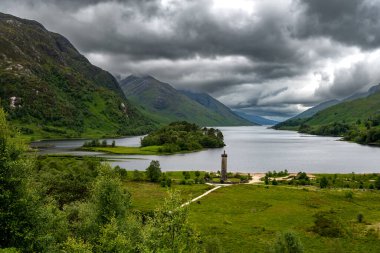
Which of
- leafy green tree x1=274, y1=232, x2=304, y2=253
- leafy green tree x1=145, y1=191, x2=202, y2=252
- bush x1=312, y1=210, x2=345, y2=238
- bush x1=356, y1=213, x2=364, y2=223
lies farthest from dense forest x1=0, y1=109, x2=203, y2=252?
bush x1=356, y1=213, x2=364, y2=223

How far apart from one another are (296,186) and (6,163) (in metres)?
109

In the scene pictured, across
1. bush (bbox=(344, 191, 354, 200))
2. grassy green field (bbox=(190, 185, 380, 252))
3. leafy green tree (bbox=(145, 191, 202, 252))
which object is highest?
leafy green tree (bbox=(145, 191, 202, 252))

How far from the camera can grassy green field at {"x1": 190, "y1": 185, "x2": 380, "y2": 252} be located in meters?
64.6

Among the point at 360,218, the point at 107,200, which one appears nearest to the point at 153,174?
the point at 360,218

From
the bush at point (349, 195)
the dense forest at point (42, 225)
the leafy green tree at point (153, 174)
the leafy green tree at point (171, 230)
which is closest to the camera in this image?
the dense forest at point (42, 225)

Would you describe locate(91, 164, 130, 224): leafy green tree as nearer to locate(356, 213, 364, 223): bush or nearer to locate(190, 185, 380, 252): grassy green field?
locate(190, 185, 380, 252): grassy green field

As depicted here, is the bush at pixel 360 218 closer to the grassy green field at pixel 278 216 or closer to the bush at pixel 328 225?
the grassy green field at pixel 278 216

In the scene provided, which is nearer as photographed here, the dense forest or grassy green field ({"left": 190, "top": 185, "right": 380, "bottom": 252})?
the dense forest

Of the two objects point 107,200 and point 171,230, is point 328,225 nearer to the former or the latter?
point 171,230

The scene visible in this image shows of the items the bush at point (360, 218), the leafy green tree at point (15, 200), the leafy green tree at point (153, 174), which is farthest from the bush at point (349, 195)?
the leafy green tree at point (15, 200)

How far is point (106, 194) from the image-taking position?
5303 centimetres

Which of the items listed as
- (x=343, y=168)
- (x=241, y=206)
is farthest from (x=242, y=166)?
(x=241, y=206)

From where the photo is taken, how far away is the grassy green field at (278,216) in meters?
64.6

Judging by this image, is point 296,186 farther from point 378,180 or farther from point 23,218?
point 23,218
